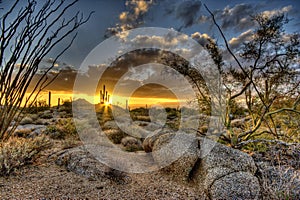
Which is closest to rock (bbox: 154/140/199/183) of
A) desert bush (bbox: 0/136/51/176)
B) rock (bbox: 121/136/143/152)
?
rock (bbox: 121/136/143/152)

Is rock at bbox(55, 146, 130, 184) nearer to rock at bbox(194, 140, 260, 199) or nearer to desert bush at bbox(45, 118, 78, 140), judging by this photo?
rock at bbox(194, 140, 260, 199)

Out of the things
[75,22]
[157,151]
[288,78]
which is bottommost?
[157,151]

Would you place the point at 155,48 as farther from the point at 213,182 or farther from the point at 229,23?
the point at 213,182

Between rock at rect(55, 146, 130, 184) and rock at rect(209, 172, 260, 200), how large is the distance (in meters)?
1.64

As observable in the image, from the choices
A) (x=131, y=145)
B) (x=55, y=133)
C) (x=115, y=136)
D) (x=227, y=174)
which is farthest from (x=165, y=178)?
(x=55, y=133)

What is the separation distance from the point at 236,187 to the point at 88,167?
2.70 meters

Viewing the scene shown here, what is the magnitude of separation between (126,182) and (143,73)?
3655 mm

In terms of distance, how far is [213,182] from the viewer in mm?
3600

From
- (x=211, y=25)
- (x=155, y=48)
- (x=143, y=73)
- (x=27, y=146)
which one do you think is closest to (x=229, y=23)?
(x=211, y=25)

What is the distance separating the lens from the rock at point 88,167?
4211 millimetres

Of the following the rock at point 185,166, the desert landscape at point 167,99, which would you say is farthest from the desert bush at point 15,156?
the rock at point 185,166

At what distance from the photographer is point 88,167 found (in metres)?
4.37

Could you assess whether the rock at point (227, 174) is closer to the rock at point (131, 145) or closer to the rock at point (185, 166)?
the rock at point (185, 166)

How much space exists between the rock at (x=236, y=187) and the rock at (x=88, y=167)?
164 cm
